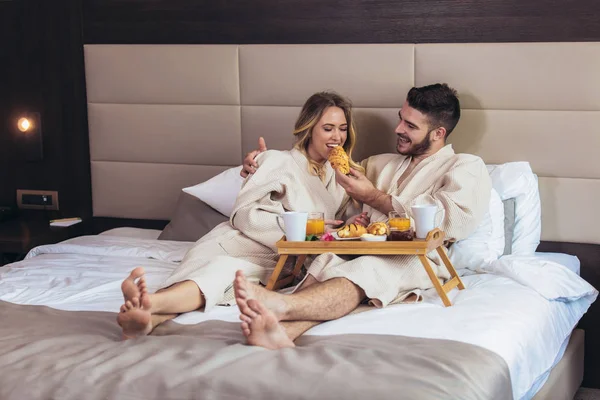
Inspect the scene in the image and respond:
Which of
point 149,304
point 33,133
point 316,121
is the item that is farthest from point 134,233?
point 149,304

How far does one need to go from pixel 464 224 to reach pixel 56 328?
1469 mm

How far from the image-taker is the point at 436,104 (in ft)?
10.8

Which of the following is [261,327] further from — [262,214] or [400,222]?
[262,214]

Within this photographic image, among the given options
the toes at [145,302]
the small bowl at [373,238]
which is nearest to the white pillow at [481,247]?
the small bowl at [373,238]

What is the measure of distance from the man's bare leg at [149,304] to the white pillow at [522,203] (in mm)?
1381

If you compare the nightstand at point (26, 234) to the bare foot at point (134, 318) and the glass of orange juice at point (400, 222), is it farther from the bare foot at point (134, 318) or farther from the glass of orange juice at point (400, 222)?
the glass of orange juice at point (400, 222)

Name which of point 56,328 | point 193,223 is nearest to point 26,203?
point 193,223

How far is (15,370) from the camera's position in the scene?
2.15 m

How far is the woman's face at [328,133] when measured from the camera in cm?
336

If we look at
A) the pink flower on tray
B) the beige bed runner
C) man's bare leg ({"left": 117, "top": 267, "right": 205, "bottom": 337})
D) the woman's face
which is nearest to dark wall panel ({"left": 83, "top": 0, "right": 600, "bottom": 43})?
the woman's face

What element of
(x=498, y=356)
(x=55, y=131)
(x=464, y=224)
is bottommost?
(x=498, y=356)

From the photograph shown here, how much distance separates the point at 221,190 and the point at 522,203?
133cm

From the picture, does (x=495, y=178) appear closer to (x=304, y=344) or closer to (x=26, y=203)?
(x=304, y=344)

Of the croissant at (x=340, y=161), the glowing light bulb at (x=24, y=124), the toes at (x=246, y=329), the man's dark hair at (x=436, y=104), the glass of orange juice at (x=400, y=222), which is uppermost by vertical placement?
the man's dark hair at (x=436, y=104)
